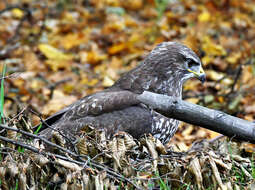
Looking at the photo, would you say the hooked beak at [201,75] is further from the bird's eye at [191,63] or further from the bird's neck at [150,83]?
the bird's neck at [150,83]

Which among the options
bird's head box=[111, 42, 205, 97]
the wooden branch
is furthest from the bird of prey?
the wooden branch

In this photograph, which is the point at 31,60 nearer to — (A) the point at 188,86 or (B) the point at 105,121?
(A) the point at 188,86

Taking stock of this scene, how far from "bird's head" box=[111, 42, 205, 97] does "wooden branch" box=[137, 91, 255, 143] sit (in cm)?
128

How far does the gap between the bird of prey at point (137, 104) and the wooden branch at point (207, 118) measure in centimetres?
74

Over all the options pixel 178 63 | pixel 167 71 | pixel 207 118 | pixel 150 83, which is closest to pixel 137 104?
pixel 150 83

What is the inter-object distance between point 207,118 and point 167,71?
1.50m

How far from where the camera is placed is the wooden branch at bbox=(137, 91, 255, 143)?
302 centimetres

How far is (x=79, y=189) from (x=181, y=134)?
290cm

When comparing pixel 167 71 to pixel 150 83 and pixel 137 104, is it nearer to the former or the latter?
pixel 150 83

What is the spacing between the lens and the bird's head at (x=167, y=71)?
14.4 feet

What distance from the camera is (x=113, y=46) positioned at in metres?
8.09

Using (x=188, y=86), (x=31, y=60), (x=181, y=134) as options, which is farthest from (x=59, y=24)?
(x=181, y=134)

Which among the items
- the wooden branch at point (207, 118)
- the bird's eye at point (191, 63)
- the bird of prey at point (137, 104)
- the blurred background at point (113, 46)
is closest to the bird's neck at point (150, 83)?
the bird of prey at point (137, 104)

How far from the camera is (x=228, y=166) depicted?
2.88 metres
